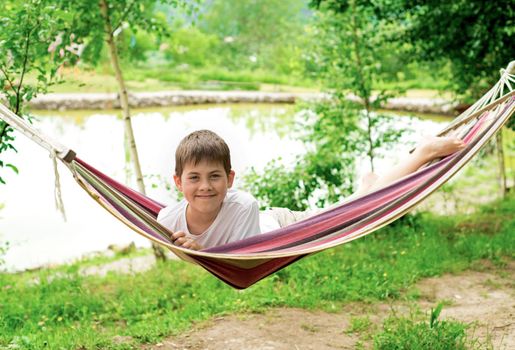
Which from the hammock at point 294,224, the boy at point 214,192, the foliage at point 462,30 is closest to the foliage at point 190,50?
the foliage at point 462,30

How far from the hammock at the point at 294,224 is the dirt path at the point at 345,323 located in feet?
1.70

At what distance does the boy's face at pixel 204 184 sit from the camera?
2244 mm

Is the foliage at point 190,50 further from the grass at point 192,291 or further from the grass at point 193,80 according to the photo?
the grass at point 192,291

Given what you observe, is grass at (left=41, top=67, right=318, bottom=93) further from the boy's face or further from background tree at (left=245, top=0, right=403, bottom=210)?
the boy's face

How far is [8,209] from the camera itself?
23.7 ft

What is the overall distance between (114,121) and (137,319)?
8.97 m

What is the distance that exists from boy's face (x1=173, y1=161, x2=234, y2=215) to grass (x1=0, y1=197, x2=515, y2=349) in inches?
35.6


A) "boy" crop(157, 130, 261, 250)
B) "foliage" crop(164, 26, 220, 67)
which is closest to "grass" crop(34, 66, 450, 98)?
"foliage" crop(164, 26, 220, 67)

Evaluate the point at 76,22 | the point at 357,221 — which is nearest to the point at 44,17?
the point at 76,22

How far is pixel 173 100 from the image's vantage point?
13500 mm

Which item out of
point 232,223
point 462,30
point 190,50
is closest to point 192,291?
point 232,223

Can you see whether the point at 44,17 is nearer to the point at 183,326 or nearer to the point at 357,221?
the point at 183,326

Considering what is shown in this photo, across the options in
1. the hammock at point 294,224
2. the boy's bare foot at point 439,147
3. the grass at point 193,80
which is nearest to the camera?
the hammock at point 294,224

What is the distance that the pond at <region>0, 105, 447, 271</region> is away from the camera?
5.89 m
